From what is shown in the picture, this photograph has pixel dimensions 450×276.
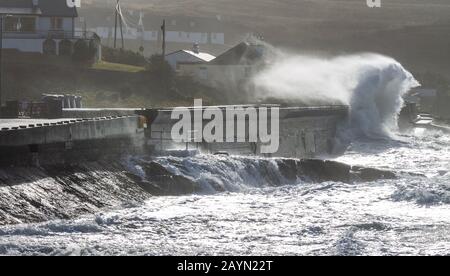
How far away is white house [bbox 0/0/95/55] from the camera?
7038 cm

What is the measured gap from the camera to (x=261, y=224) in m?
30.3

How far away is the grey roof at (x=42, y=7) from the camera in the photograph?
71.9m

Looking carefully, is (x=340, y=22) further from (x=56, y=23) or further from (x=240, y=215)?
(x=240, y=215)

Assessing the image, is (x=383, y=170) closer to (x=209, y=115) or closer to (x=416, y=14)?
(x=209, y=115)

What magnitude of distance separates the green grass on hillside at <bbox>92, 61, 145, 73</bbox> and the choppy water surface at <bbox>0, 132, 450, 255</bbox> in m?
30.7

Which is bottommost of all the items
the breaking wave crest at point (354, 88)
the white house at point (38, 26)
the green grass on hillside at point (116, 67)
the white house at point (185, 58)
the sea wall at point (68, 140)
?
the breaking wave crest at point (354, 88)

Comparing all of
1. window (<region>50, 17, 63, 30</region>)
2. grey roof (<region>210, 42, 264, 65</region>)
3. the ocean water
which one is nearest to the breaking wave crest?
grey roof (<region>210, 42, 264, 65</region>)

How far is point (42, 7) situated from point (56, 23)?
53.7 inches

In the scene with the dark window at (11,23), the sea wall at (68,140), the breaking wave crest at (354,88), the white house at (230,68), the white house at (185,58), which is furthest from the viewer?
the white house at (185,58)

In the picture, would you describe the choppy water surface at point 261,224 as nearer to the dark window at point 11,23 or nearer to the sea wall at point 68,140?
the sea wall at point 68,140

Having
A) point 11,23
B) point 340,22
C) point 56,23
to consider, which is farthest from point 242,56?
point 340,22

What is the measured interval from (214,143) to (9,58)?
25.4 metres

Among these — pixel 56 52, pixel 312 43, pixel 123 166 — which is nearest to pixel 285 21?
pixel 312 43

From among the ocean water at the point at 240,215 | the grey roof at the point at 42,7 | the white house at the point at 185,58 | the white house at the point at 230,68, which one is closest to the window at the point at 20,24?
the grey roof at the point at 42,7
